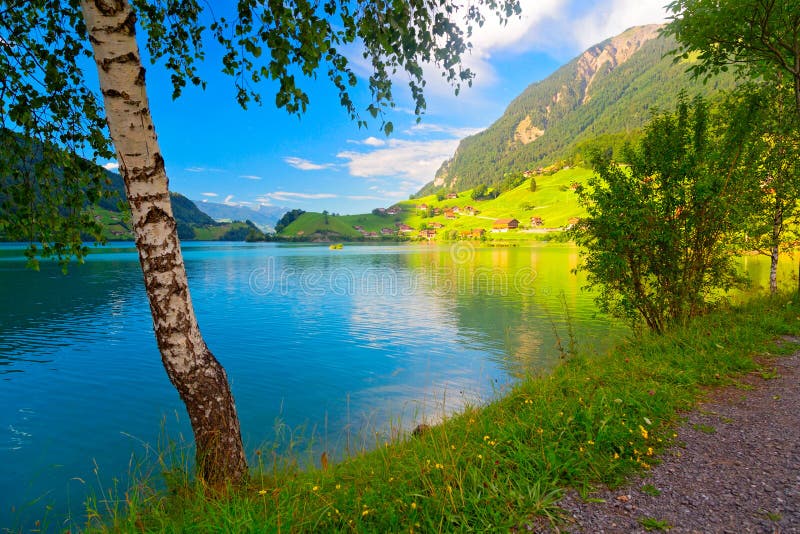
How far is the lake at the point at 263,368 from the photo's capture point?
9.76m

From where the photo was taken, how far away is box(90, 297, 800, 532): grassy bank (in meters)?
3.71

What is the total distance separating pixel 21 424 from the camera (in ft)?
38.2

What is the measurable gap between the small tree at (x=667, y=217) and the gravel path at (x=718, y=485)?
594 cm

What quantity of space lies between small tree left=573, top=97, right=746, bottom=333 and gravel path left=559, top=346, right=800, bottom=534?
594cm

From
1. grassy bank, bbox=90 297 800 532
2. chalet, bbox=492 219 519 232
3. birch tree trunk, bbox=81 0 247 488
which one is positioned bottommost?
grassy bank, bbox=90 297 800 532

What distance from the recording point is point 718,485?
12.8ft

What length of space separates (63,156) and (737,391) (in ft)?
38.7

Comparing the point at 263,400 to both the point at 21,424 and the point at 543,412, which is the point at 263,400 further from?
the point at 543,412

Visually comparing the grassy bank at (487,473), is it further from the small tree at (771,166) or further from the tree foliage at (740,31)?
the tree foliage at (740,31)

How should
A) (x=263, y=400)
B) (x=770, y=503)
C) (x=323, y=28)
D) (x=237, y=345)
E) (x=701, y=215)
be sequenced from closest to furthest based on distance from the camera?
(x=770, y=503) → (x=323, y=28) → (x=701, y=215) → (x=263, y=400) → (x=237, y=345)

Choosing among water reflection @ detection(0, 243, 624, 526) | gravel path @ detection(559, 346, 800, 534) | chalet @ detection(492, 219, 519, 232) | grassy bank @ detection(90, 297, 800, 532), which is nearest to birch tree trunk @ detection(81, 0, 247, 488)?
grassy bank @ detection(90, 297, 800, 532)

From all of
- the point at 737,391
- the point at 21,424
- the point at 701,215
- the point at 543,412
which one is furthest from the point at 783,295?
the point at 21,424

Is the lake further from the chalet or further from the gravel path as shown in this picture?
the chalet

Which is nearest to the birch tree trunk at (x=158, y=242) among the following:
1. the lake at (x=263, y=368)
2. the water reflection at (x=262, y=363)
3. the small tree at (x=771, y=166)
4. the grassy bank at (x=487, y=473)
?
the grassy bank at (x=487, y=473)
